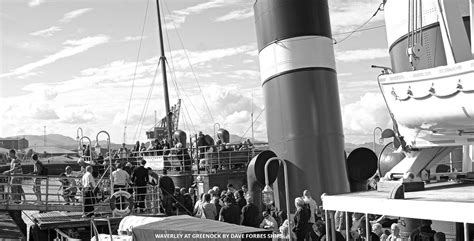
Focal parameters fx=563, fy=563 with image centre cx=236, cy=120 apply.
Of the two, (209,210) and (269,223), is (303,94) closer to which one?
(269,223)

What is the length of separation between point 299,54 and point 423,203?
6923 millimetres

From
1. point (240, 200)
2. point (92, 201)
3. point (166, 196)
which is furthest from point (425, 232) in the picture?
point (92, 201)

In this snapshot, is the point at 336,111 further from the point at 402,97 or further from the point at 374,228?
the point at 402,97

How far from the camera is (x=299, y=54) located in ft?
40.0

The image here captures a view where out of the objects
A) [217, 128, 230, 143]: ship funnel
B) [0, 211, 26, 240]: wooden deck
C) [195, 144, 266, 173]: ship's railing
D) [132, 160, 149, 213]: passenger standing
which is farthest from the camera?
[217, 128, 230, 143]: ship funnel

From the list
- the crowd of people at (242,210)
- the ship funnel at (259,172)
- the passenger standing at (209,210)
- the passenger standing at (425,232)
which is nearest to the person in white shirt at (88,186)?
the crowd of people at (242,210)

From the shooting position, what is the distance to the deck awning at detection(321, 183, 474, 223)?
17.3 ft

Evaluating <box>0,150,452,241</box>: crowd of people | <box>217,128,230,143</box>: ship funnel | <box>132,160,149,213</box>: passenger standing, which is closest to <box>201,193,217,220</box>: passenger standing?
<box>0,150,452,241</box>: crowd of people

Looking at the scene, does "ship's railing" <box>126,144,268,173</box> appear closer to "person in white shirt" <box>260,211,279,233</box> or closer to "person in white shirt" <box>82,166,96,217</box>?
"person in white shirt" <box>82,166,96,217</box>

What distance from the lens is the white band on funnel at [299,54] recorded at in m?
12.2

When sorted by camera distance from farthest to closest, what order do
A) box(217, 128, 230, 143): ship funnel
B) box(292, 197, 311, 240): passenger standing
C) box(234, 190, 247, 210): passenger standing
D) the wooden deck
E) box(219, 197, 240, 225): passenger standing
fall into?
box(217, 128, 230, 143): ship funnel < the wooden deck < box(234, 190, 247, 210): passenger standing < box(219, 197, 240, 225): passenger standing < box(292, 197, 311, 240): passenger standing

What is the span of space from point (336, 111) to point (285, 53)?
178 centimetres

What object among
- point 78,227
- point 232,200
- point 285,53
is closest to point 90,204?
point 78,227

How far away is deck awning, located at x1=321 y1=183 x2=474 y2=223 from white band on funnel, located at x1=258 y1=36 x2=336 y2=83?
537 centimetres
